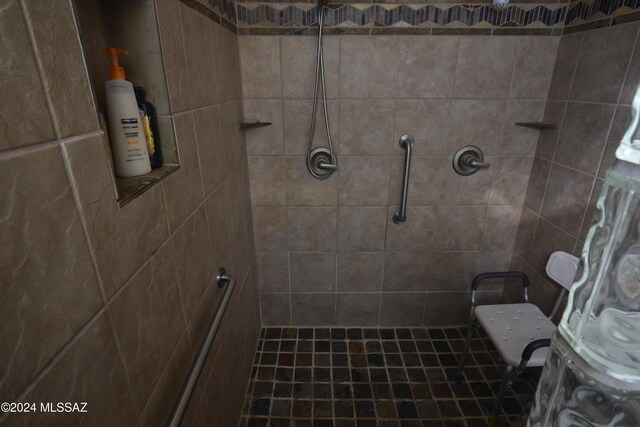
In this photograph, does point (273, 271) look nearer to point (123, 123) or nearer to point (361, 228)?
point (361, 228)

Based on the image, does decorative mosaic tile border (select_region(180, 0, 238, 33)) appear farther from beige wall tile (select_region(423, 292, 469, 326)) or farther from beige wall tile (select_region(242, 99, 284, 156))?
beige wall tile (select_region(423, 292, 469, 326))

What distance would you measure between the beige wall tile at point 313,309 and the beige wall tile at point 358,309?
0.04m

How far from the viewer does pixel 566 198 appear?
4.84 feet

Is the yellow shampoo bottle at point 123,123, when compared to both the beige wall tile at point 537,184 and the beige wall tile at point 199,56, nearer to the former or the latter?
the beige wall tile at point 199,56

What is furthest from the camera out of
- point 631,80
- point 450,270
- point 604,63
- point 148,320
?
point 450,270

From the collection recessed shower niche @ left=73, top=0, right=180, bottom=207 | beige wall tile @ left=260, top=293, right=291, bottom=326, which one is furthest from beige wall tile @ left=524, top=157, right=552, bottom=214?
recessed shower niche @ left=73, top=0, right=180, bottom=207

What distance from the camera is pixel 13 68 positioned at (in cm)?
39

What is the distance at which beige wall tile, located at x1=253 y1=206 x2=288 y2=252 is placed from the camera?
179 cm

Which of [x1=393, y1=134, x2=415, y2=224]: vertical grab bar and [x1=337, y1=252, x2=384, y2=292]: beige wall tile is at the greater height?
[x1=393, y1=134, x2=415, y2=224]: vertical grab bar

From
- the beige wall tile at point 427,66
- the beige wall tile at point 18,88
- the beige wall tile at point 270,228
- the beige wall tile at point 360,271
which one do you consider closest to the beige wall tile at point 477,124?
the beige wall tile at point 427,66

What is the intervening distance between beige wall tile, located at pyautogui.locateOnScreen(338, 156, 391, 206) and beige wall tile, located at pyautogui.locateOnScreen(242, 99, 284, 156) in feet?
1.15

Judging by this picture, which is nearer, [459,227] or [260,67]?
[260,67]

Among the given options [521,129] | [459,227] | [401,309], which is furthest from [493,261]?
[521,129]

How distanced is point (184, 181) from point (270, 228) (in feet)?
3.15
